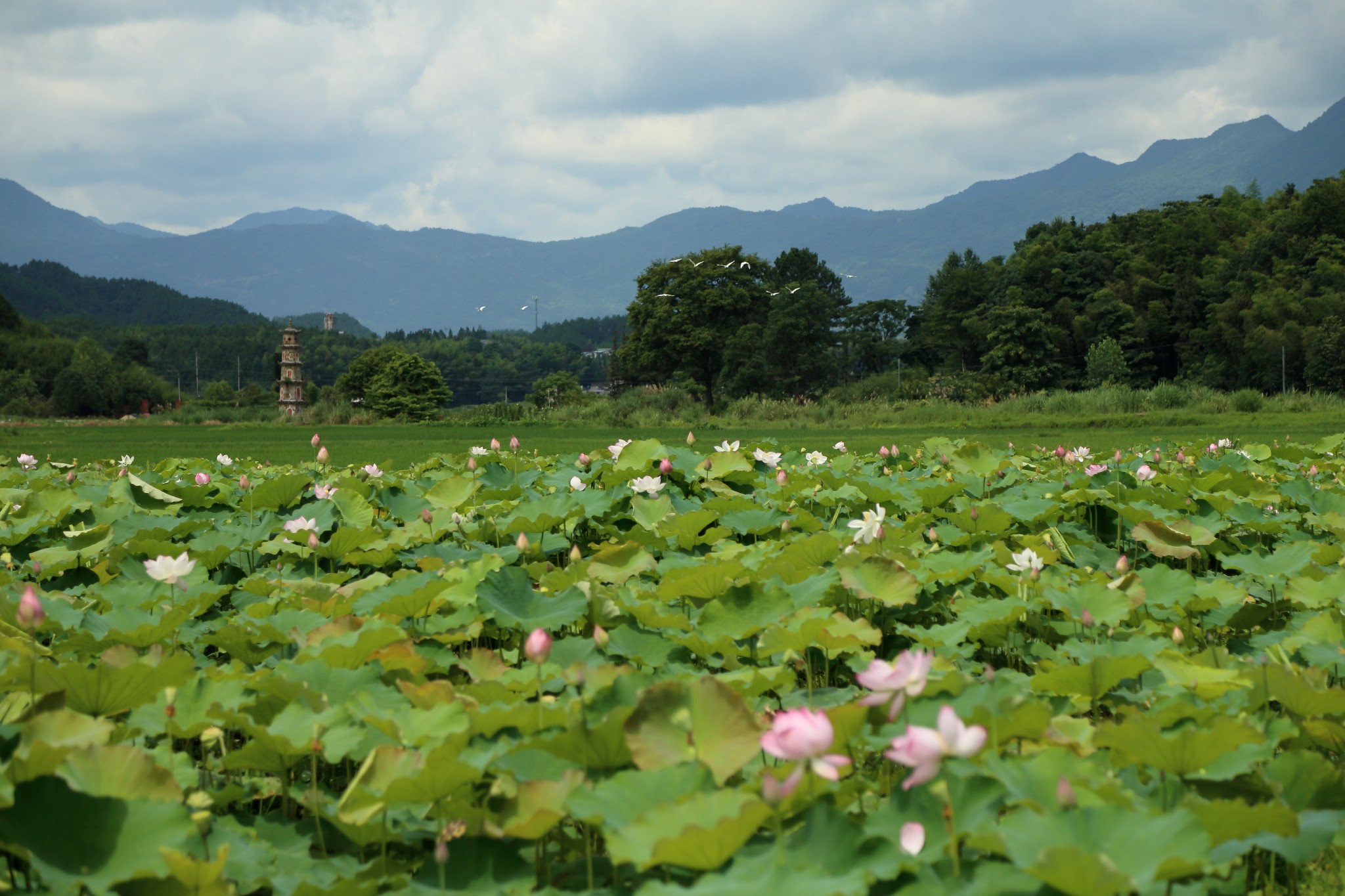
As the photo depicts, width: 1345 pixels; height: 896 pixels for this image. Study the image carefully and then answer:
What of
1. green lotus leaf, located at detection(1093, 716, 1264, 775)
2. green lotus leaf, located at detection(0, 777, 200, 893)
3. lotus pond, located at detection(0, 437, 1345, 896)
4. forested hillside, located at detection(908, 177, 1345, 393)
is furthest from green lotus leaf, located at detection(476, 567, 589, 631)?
forested hillside, located at detection(908, 177, 1345, 393)

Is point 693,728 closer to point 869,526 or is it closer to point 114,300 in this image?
point 869,526

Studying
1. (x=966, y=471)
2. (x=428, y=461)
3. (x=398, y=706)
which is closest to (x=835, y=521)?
(x=966, y=471)

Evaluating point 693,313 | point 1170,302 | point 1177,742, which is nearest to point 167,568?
point 1177,742

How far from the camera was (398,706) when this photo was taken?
1485 millimetres

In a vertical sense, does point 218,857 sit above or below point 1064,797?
below

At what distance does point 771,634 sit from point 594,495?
1.58 metres

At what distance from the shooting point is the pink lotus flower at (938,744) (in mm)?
893

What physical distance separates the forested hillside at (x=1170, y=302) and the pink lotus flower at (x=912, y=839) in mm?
43749

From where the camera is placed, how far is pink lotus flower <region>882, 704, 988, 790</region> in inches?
35.2

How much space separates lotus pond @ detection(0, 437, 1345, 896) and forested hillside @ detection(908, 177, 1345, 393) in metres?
42.3

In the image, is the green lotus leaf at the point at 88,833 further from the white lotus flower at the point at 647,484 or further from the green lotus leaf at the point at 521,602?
the white lotus flower at the point at 647,484

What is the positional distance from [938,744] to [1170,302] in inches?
2171

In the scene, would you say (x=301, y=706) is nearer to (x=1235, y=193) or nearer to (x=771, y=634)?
(x=771, y=634)

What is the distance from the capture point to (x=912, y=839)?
1.01 metres
